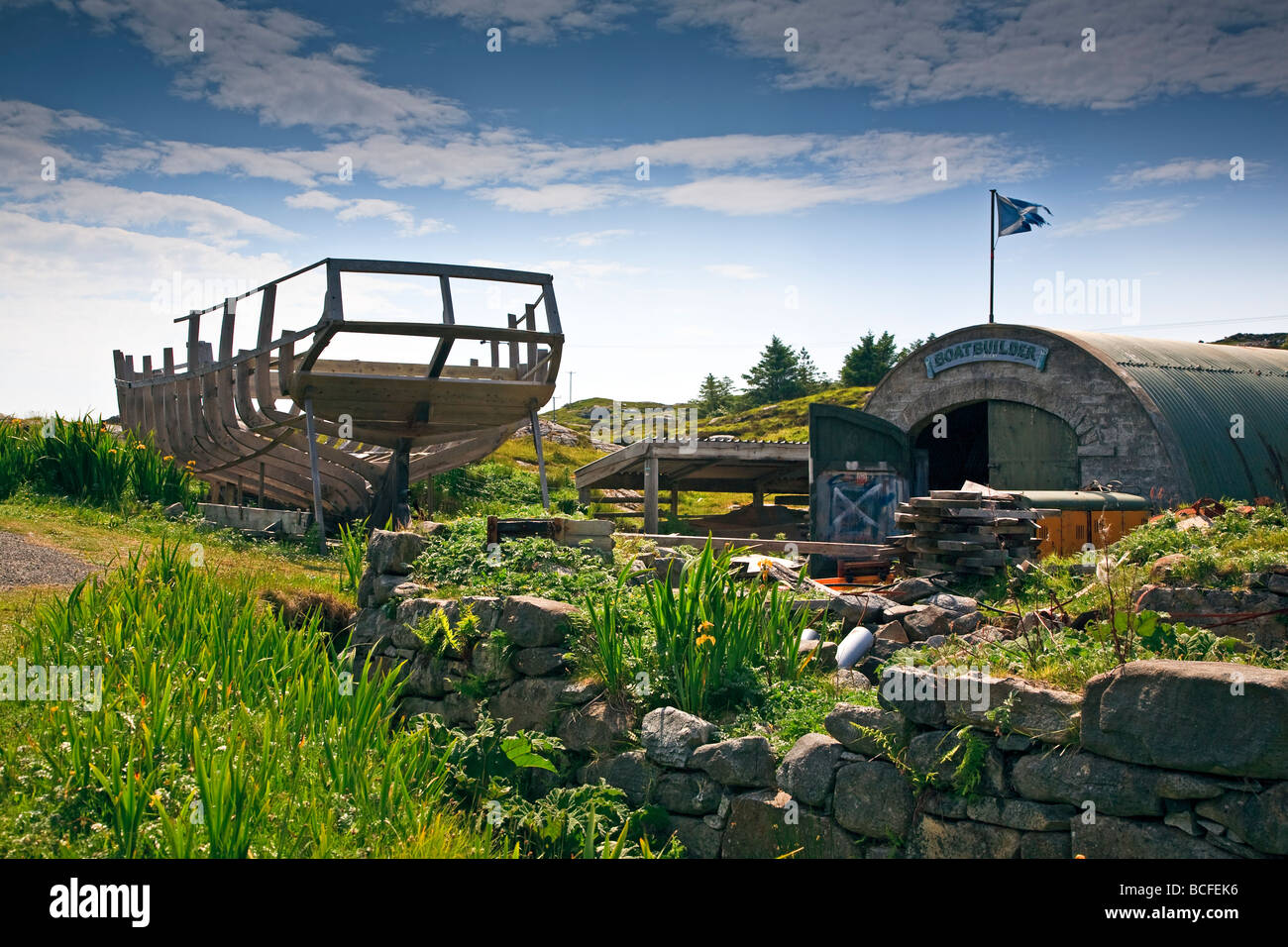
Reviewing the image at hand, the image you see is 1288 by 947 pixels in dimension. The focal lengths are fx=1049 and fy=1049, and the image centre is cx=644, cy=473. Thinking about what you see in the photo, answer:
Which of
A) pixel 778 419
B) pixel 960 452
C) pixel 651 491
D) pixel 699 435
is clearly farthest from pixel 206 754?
pixel 778 419

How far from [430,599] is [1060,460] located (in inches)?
457

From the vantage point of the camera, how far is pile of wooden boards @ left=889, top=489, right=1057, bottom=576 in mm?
10656

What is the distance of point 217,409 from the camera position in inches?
620

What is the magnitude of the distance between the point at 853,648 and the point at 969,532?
3.86 meters

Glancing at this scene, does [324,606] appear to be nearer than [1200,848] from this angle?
No

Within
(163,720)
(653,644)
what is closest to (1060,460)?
(653,644)

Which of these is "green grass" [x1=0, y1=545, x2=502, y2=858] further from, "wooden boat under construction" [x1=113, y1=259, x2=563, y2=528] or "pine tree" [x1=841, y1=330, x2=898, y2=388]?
"pine tree" [x1=841, y1=330, x2=898, y2=388]

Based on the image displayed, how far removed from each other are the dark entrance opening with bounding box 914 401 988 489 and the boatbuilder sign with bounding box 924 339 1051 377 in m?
2.98

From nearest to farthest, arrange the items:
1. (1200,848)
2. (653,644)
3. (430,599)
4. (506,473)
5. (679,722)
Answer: (1200,848)
(679,722)
(653,644)
(430,599)
(506,473)

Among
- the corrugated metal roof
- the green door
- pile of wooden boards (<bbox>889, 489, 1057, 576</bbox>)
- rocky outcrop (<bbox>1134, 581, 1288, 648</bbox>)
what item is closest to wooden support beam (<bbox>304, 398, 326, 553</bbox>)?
pile of wooden boards (<bbox>889, 489, 1057, 576</bbox>)

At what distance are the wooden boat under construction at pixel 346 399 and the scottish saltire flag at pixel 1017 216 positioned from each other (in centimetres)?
945
